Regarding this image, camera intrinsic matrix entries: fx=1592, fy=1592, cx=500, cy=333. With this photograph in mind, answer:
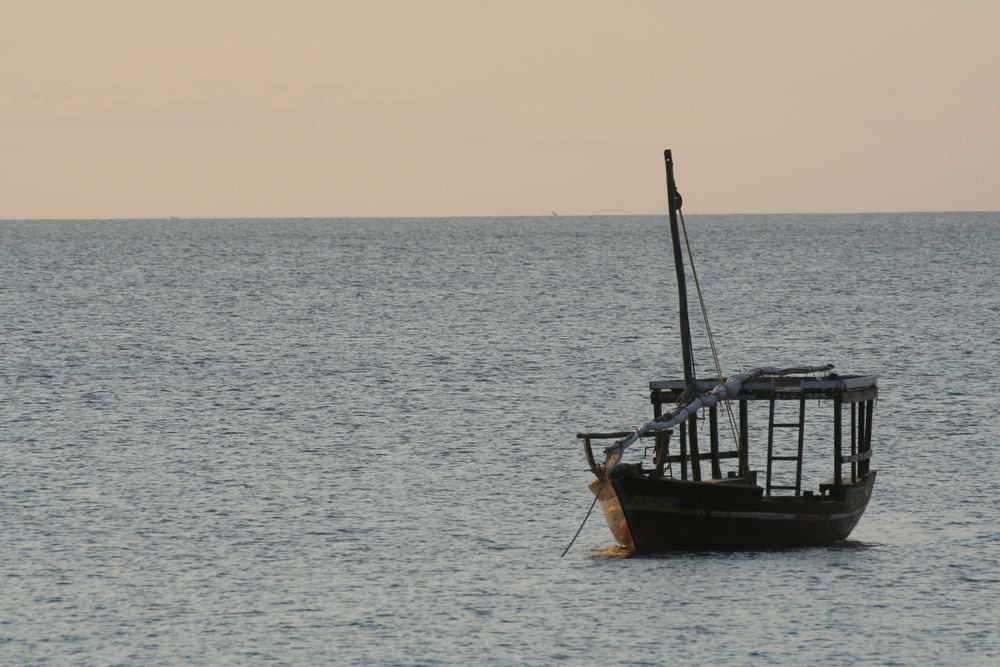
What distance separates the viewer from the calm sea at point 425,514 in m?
34.3

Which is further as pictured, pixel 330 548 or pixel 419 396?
pixel 419 396

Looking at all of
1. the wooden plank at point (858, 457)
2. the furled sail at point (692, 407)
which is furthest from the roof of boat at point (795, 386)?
the wooden plank at point (858, 457)

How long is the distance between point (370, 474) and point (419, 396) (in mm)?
21680

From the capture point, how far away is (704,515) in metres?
41.5

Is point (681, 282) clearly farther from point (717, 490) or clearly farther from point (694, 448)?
point (717, 490)

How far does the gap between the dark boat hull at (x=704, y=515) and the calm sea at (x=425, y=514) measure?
60 centimetres

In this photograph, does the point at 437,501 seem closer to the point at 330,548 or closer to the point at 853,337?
the point at 330,548

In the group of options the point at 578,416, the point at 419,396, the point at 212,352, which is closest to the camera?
the point at 578,416

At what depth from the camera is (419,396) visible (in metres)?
76.6

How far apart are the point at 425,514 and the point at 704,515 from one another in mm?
9923

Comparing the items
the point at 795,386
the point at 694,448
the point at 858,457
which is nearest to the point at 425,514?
the point at 694,448

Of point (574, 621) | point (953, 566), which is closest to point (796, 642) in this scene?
point (574, 621)

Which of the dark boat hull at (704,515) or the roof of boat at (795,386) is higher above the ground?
the roof of boat at (795,386)

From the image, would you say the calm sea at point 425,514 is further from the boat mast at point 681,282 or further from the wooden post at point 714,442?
the boat mast at point 681,282
